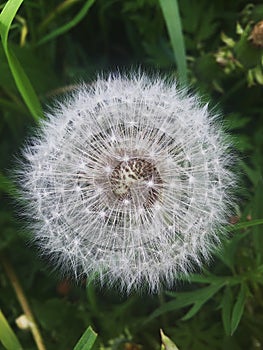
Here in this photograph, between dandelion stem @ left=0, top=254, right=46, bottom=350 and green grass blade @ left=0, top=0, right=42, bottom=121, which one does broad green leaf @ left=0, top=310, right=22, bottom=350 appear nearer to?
dandelion stem @ left=0, top=254, right=46, bottom=350

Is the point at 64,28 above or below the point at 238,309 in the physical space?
above

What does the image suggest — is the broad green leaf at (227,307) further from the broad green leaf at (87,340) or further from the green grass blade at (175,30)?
the green grass blade at (175,30)

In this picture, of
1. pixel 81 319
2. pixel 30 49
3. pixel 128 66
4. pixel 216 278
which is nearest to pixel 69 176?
pixel 216 278

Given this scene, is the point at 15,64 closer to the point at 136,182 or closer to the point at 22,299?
the point at 136,182

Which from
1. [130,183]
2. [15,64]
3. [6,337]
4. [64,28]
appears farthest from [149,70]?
[6,337]

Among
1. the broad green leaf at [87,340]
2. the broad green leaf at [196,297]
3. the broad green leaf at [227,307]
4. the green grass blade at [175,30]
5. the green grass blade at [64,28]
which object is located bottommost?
the broad green leaf at [227,307]

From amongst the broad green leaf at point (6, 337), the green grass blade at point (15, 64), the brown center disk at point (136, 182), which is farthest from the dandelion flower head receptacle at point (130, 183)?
the broad green leaf at point (6, 337)

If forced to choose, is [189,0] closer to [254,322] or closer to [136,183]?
[136,183]
